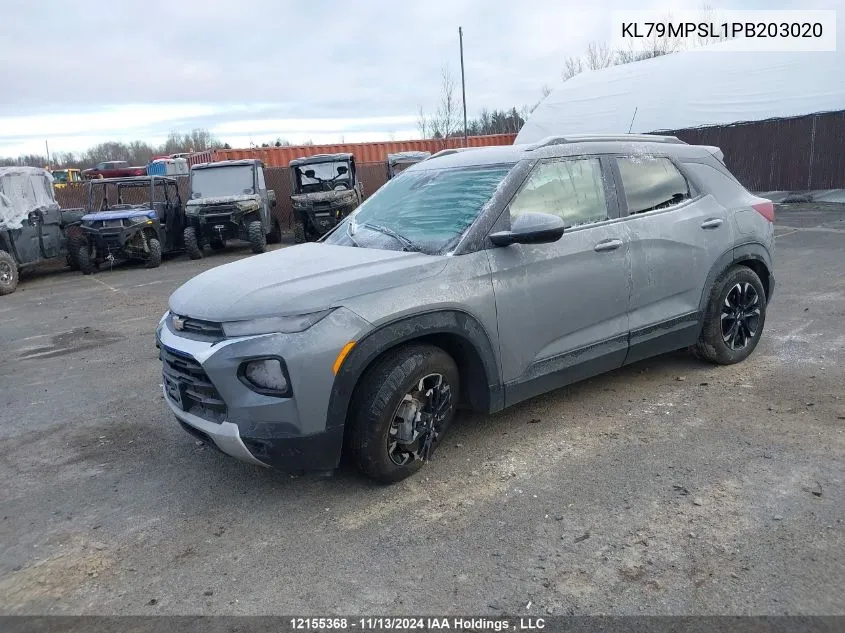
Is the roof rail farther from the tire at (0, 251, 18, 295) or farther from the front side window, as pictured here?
the tire at (0, 251, 18, 295)

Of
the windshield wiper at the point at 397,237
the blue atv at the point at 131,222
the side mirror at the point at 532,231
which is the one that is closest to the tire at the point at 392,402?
the windshield wiper at the point at 397,237

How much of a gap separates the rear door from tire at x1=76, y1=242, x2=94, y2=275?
13.0m

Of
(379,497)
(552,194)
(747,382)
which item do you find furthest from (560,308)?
(747,382)

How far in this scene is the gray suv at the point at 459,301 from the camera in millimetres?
3322

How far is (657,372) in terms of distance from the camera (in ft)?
17.5

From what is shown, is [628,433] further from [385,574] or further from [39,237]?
[39,237]

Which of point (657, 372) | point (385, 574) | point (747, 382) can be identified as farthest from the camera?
point (657, 372)

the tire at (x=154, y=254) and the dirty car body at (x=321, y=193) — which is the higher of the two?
the dirty car body at (x=321, y=193)

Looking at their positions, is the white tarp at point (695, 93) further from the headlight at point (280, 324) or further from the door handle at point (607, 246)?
the headlight at point (280, 324)

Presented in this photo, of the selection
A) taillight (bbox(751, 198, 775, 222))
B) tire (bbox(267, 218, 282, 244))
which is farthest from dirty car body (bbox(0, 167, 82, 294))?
taillight (bbox(751, 198, 775, 222))

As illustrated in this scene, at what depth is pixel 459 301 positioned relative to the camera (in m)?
3.68

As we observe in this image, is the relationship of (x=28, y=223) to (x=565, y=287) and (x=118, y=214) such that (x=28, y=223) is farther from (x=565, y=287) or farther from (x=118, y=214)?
(x=565, y=287)

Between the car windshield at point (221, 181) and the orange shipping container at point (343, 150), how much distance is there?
5.00 meters

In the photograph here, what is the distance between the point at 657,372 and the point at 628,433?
4.13 feet
